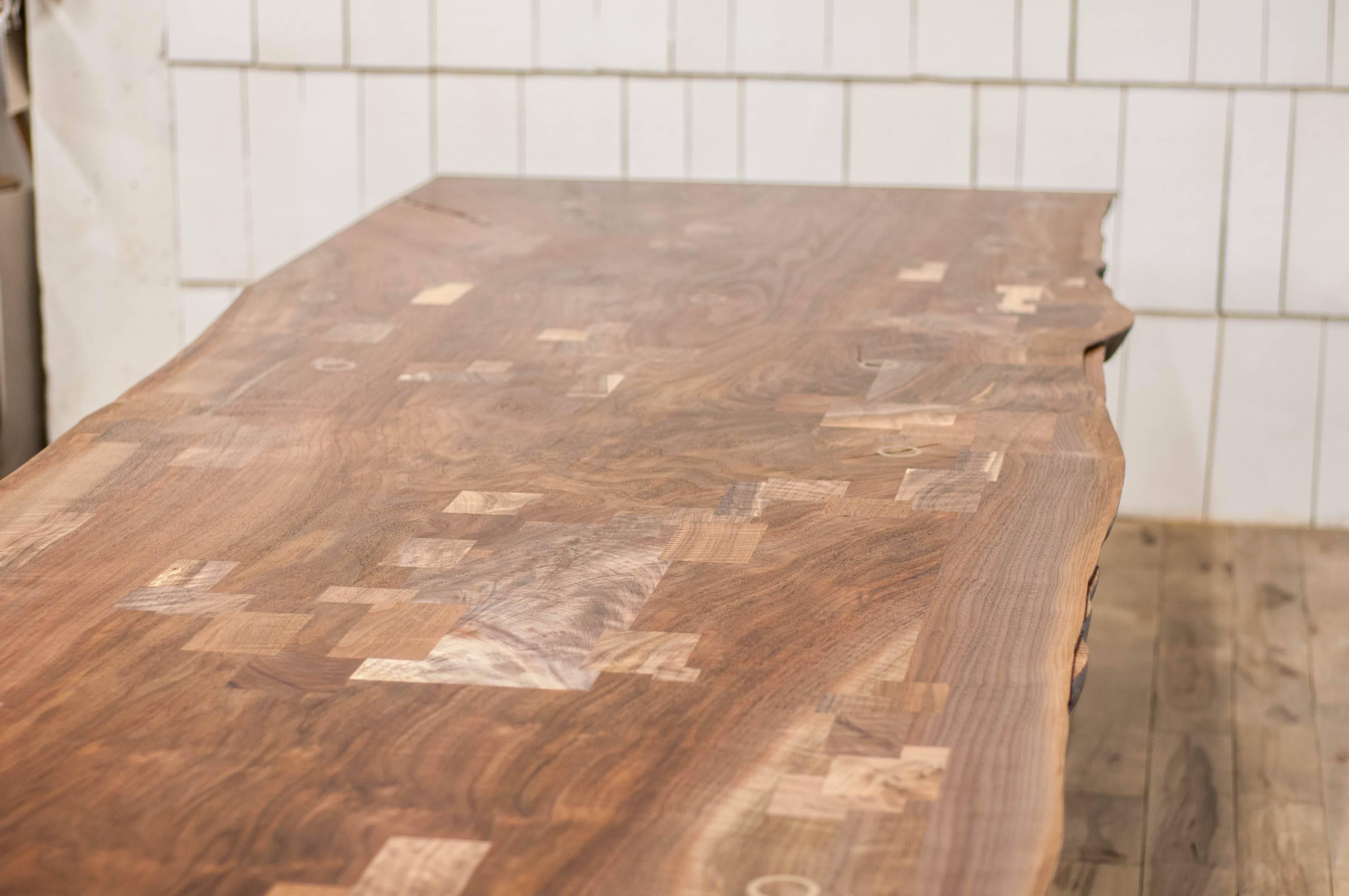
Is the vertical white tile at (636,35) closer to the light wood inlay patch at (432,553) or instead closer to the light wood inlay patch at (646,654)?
the light wood inlay patch at (432,553)

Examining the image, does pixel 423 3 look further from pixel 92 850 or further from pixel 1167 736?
pixel 92 850

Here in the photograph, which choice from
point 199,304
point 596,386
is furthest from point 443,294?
point 199,304

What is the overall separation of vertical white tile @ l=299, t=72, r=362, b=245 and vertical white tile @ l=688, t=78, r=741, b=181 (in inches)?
23.9

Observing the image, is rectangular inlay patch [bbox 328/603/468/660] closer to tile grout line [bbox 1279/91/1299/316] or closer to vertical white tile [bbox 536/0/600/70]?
vertical white tile [bbox 536/0/600/70]

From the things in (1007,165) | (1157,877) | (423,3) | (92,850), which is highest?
(423,3)

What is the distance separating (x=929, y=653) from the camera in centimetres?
77

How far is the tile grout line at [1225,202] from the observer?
8.01 feet

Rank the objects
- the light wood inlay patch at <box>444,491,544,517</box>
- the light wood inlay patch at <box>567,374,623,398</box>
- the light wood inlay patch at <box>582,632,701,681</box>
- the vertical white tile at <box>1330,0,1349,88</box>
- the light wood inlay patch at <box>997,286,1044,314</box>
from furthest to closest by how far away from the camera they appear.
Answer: the vertical white tile at <box>1330,0,1349,88</box>
the light wood inlay patch at <box>997,286,1044,314</box>
the light wood inlay patch at <box>567,374,623,398</box>
the light wood inlay patch at <box>444,491,544,517</box>
the light wood inlay patch at <box>582,632,701,681</box>

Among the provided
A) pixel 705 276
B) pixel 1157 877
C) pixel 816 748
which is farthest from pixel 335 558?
pixel 1157 877

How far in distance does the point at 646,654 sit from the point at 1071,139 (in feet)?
6.47

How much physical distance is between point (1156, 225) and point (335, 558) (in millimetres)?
1975

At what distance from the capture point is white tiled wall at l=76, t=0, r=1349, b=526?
8.03ft

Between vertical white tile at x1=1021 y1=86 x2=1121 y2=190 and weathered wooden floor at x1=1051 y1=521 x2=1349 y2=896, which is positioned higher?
vertical white tile at x1=1021 y1=86 x2=1121 y2=190

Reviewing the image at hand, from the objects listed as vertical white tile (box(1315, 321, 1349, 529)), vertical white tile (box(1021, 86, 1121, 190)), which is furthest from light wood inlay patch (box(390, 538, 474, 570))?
vertical white tile (box(1315, 321, 1349, 529))
